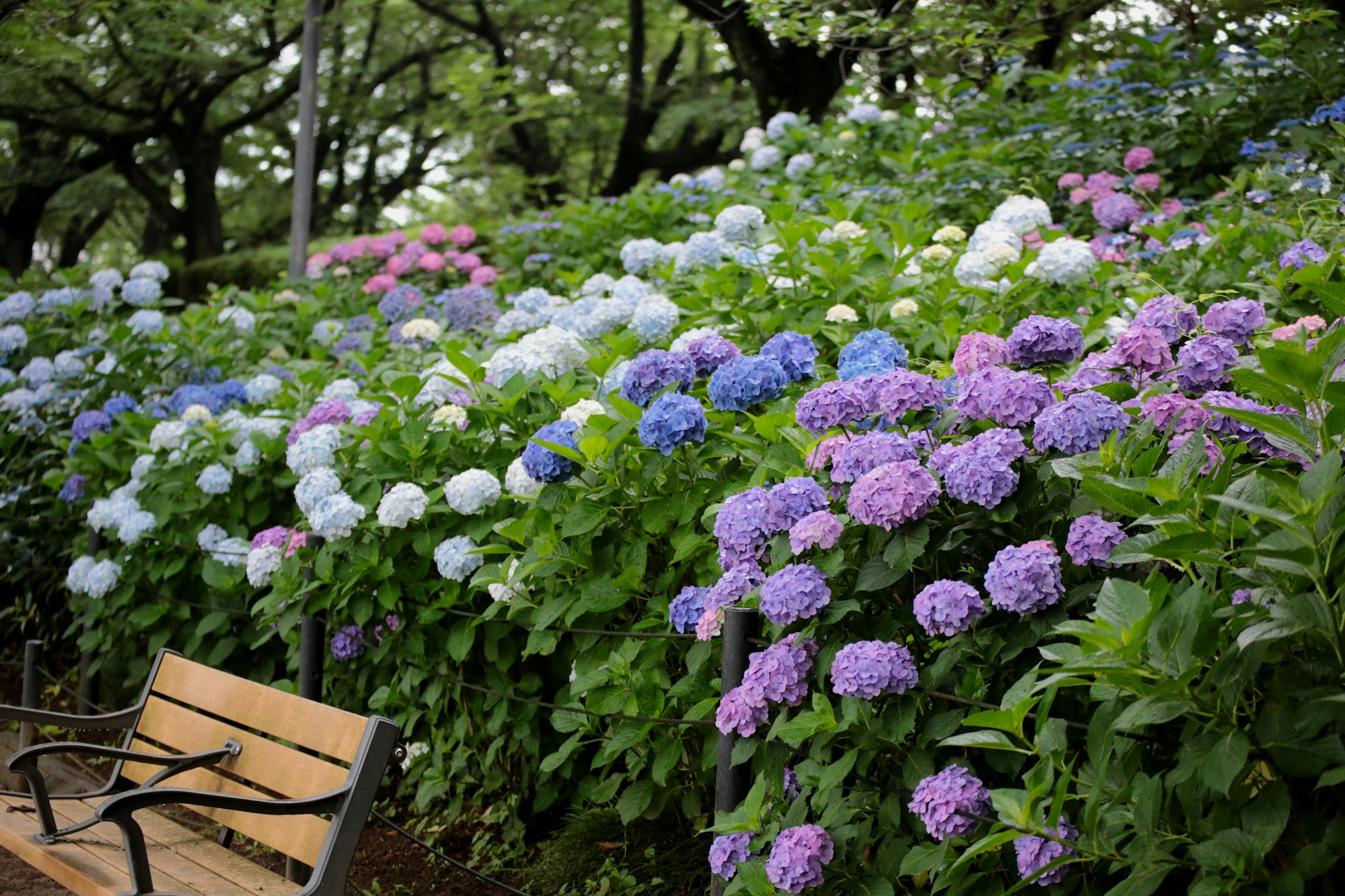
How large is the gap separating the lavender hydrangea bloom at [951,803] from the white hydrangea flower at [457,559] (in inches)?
61.0

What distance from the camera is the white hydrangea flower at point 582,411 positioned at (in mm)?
2805

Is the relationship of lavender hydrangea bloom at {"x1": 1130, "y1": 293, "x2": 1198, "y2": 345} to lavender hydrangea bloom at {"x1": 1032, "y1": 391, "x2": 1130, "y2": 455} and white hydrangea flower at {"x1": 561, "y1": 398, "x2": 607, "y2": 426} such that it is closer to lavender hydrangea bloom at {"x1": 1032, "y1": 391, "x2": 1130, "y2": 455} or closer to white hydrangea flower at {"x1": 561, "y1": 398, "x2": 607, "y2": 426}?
lavender hydrangea bloom at {"x1": 1032, "y1": 391, "x2": 1130, "y2": 455}

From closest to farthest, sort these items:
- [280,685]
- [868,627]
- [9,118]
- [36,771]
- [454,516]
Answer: [868,627] < [36,771] < [454,516] < [280,685] < [9,118]

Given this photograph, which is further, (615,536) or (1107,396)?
(615,536)

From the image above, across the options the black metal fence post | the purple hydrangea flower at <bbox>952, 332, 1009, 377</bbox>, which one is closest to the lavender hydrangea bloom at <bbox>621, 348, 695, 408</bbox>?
the purple hydrangea flower at <bbox>952, 332, 1009, 377</bbox>

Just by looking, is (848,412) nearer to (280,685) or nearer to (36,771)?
(36,771)

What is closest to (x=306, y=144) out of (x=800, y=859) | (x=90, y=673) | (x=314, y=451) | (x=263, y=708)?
(x=90, y=673)

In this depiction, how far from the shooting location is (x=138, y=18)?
1009 centimetres

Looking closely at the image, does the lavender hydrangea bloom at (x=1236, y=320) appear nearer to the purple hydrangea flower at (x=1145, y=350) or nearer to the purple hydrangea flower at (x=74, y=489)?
the purple hydrangea flower at (x=1145, y=350)

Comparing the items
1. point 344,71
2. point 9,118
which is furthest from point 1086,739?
point 344,71

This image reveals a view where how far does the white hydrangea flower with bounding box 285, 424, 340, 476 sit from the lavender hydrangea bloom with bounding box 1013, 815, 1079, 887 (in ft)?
8.09

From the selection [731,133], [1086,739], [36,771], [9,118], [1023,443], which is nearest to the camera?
[1086,739]

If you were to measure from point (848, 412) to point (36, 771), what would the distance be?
2011mm

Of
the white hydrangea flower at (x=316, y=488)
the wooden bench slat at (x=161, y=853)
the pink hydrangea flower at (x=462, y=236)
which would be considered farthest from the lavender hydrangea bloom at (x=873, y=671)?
the pink hydrangea flower at (x=462, y=236)
